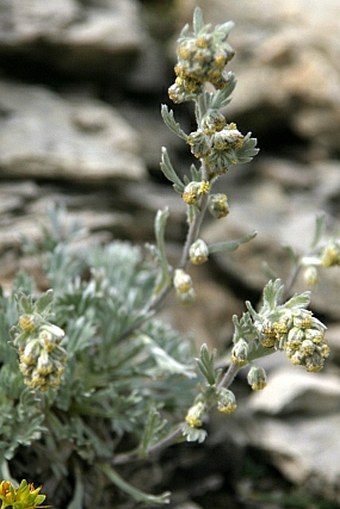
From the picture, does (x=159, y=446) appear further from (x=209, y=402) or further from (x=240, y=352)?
(x=240, y=352)

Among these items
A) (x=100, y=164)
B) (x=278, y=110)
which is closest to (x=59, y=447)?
(x=100, y=164)

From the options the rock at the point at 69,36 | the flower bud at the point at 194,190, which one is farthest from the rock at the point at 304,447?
the rock at the point at 69,36

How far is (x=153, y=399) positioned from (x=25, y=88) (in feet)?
9.22

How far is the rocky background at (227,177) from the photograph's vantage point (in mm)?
4465

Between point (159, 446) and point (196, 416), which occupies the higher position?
point (196, 416)

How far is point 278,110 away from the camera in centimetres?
616

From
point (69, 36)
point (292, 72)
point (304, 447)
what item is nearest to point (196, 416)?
point (304, 447)

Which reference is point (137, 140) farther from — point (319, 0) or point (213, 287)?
point (319, 0)

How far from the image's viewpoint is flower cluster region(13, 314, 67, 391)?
2.35 m

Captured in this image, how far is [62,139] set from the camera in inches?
205

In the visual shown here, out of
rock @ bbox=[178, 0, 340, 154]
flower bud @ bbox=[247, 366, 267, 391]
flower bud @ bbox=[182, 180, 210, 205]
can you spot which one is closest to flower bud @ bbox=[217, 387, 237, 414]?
flower bud @ bbox=[247, 366, 267, 391]

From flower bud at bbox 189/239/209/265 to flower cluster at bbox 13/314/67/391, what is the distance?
2.11ft

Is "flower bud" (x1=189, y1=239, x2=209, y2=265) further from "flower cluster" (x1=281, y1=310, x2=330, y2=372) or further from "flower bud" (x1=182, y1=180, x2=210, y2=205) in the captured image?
"flower cluster" (x1=281, y1=310, x2=330, y2=372)

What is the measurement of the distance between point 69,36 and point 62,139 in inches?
33.2
